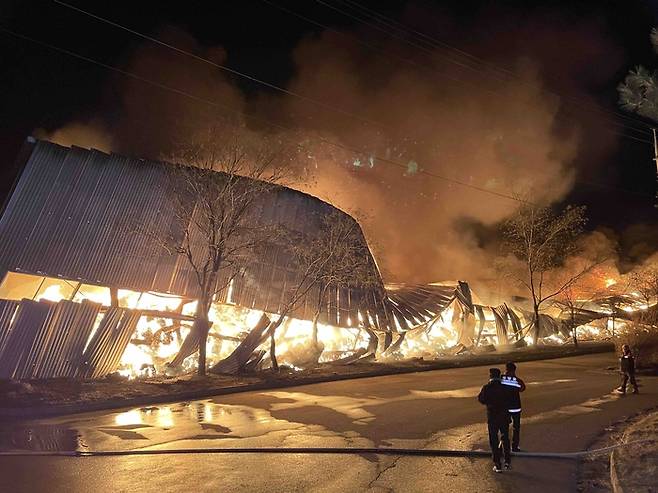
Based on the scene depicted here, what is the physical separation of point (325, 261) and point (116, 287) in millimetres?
6741

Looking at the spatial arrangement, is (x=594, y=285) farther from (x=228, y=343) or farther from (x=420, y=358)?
(x=228, y=343)

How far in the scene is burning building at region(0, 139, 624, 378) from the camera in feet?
44.3

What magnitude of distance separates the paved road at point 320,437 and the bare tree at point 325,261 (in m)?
3.99

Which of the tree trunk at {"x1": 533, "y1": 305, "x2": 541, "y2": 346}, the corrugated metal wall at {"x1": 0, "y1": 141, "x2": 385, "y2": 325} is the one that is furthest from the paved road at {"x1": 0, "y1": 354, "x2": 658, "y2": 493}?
the tree trunk at {"x1": 533, "y1": 305, "x2": 541, "y2": 346}

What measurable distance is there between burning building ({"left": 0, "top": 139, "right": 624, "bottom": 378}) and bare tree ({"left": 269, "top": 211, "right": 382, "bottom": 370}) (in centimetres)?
57

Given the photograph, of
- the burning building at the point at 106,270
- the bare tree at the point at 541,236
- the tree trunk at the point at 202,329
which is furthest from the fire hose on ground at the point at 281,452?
the bare tree at the point at 541,236

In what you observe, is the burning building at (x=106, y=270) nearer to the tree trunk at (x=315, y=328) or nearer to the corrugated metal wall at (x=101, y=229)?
the corrugated metal wall at (x=101, y=229)

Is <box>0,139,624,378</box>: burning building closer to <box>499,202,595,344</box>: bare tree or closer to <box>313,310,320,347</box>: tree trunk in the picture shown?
<box>313,310,320,347</box>: tree trunk

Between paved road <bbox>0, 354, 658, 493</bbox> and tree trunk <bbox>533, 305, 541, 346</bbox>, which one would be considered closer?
paved road <bbox>0, 354, 658, 493</bbox>

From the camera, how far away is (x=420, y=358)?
66.9ft

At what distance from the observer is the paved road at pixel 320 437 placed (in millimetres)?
5887

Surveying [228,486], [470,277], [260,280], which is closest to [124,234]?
[260,280]

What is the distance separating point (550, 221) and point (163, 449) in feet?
88.5

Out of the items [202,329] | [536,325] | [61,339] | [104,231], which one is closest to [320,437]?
[202,329]
